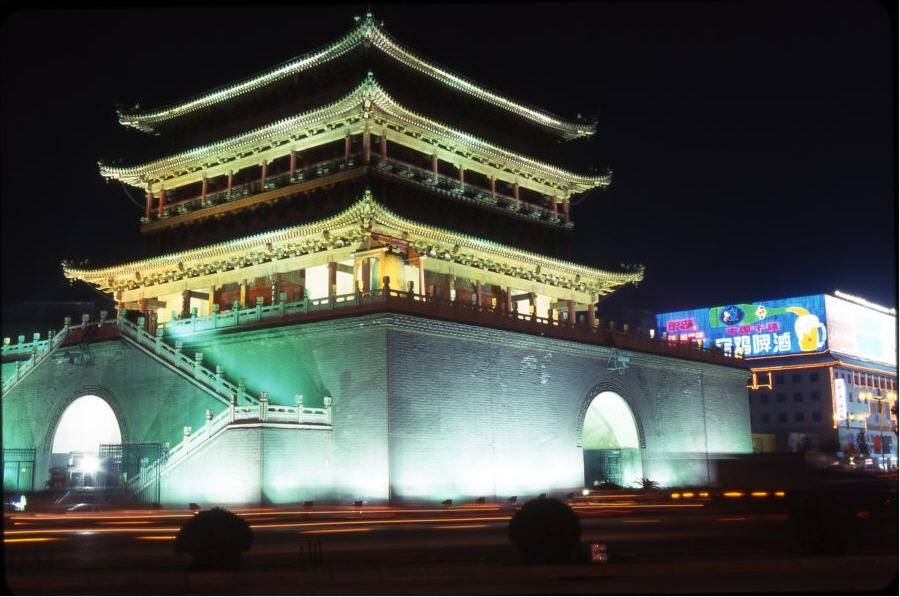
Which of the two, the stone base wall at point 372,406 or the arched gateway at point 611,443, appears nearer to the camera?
the stone base wall at point 372,406

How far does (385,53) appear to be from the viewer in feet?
119

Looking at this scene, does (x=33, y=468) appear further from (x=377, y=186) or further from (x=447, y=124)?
(x=447, y=124)

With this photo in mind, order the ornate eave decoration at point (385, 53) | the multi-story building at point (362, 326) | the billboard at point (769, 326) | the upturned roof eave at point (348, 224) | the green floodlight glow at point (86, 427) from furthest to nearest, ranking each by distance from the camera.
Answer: the billboard at point (769, 326) < the ornate eave decoration at point (385, 53) < the green floodlight glow at point (86, 427) < the upturned roof eave at point (348, 224) < the multi-story building at point (362, 326)

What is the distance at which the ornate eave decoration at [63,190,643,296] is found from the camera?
3325 cm

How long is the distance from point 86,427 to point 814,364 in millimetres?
57269

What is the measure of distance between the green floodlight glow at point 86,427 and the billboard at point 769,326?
49244 millimetres

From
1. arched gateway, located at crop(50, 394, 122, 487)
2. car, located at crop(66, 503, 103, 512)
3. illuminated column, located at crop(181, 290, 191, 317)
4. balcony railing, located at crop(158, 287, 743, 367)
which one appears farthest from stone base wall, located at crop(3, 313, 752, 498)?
illuminated column, located at crop(181, 290, 191, 317)

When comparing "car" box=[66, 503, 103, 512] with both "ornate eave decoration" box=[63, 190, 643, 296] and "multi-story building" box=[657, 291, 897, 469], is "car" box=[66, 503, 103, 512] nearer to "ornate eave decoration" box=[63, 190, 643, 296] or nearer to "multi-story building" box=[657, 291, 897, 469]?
"ornate eave decoration" box=[63, 190, 643, 296]

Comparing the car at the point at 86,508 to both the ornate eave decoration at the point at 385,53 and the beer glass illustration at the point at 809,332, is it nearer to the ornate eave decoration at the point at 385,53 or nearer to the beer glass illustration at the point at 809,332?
the ornate eave decoration at the point at 385,53

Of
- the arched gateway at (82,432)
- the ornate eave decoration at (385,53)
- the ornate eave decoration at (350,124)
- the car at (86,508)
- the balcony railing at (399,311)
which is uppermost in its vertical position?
the ornate eave decoration at (385,53)

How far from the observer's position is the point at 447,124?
37.3 meters

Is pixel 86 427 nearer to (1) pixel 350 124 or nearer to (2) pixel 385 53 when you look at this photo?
(1) pixel 350 124

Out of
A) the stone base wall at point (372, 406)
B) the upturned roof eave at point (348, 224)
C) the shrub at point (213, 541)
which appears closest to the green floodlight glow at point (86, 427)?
the stone base wall at point (372, 406)

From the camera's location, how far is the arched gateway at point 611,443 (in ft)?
127
